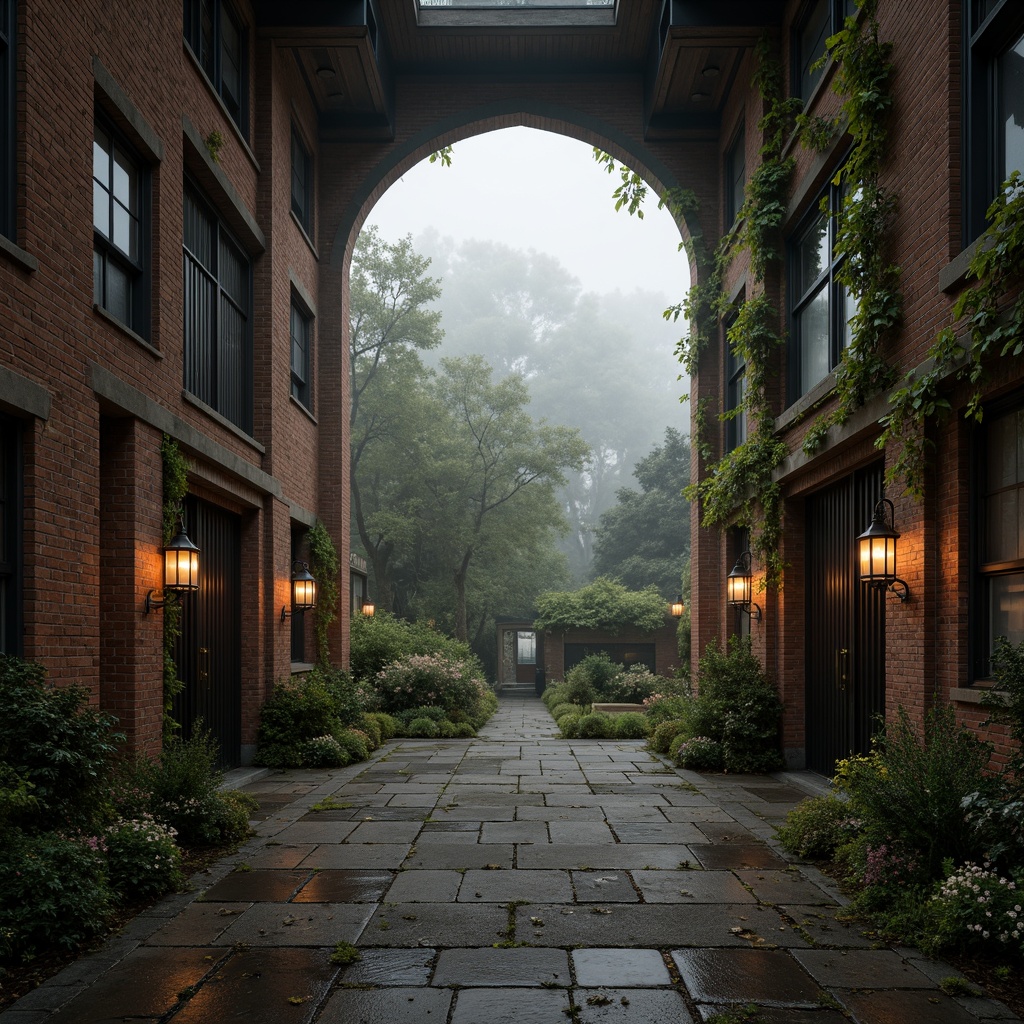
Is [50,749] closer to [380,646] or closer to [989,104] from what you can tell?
[989,104]

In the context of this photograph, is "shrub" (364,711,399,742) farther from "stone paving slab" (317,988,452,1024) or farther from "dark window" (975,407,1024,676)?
"stone paving slab" (317,988,452,1024)

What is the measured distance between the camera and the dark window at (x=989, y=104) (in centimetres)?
636

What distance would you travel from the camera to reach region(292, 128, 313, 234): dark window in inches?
569

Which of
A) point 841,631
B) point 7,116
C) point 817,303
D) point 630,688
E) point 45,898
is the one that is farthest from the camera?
point 630,688

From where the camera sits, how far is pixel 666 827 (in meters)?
8.00

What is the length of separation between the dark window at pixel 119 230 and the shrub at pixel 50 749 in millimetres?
3409

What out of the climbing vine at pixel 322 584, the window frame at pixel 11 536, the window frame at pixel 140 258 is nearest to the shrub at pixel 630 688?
the climbing vine at pixel 322 584

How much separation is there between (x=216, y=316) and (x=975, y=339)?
26.1ft

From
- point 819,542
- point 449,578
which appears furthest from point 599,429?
point 819,542

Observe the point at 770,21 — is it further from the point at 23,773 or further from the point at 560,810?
the point at 23,773

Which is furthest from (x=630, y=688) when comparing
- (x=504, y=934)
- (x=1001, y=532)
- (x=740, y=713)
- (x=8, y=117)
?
(x=8, y=117)

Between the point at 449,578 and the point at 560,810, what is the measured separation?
90.0ft

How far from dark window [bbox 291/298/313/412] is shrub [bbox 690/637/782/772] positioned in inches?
282

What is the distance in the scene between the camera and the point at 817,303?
34.4 feet
